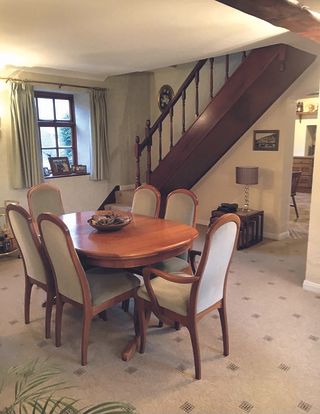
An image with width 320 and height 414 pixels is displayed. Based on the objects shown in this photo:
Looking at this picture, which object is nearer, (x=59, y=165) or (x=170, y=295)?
(x=170, y=295)

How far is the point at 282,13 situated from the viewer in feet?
7.27

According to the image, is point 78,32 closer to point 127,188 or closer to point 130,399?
point 130,399

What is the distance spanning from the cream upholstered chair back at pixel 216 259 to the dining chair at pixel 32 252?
1.20 metres

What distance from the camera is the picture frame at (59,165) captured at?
5.68m

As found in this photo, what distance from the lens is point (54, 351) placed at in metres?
2.57

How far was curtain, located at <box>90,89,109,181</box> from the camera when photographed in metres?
5.74

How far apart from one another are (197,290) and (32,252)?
1.34 metres

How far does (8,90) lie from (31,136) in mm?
654

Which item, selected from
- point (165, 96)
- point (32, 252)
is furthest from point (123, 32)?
point (165, 96)

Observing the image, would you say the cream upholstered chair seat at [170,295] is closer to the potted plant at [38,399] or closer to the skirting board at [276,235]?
the potted plant at [38,399]

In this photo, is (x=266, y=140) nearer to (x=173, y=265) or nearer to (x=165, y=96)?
(x=165, y=96)

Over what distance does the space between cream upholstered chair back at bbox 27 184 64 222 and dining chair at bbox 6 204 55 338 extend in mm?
976

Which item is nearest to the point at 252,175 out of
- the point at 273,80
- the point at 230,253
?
the point at 273,80

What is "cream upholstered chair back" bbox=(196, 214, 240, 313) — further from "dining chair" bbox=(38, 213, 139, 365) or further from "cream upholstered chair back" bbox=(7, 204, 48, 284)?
"cream upholstered chair back" bbox=(7, 204, 48, 284)
